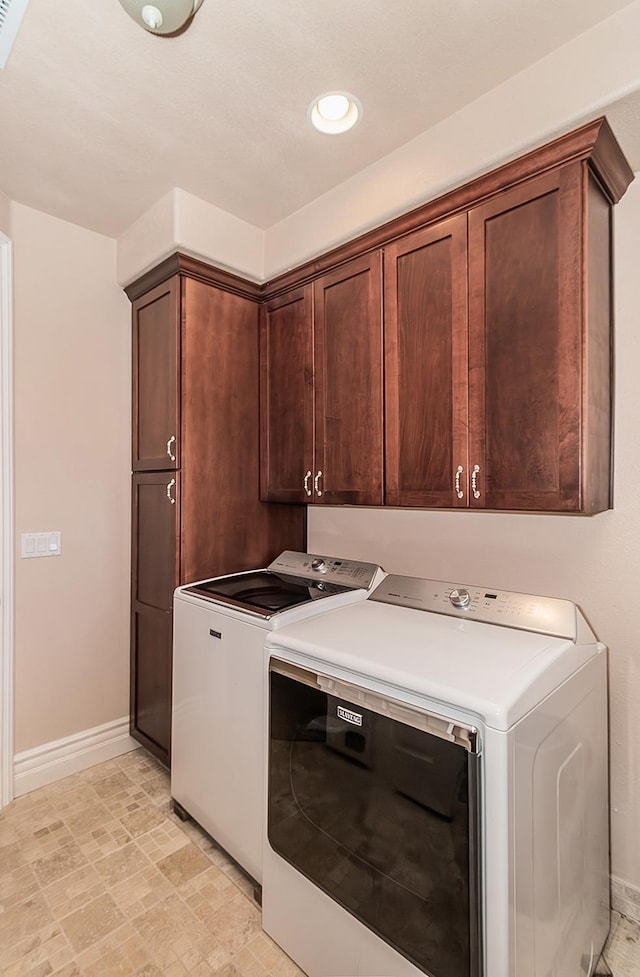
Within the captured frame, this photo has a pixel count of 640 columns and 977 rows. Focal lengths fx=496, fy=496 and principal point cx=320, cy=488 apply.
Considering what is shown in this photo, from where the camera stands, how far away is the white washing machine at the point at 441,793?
103cm

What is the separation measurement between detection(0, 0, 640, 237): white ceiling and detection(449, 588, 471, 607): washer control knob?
4.71 feet

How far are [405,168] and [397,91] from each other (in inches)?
10.1

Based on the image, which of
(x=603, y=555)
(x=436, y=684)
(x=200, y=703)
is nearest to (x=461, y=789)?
(x=436, y=684)

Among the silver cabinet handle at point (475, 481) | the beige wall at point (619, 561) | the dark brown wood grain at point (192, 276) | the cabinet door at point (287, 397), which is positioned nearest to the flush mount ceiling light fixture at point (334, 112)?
the cabinet door at point (287, 397)

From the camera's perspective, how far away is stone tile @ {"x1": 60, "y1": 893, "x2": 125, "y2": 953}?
4.96ft

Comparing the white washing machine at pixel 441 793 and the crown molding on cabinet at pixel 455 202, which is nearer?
the white washing machine at pixel 441 793

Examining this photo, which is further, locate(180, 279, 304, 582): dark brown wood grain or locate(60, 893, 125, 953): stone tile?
locate(180, 279, 304, 582): dark brown wood grain

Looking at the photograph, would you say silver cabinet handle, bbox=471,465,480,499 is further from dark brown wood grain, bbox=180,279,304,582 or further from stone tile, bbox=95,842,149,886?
stone tile, bbox=95,842,149,886

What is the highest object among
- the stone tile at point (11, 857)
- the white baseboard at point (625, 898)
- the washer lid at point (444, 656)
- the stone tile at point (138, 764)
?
the washer lid at point (444, 656)

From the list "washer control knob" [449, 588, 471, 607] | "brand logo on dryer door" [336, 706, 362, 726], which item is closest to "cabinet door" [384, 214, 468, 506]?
"washer control knob" [449, 588, 471, 607]

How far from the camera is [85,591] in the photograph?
2.42 m

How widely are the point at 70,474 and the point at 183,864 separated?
1.69 meters

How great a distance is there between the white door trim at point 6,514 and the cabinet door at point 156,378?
54 cm

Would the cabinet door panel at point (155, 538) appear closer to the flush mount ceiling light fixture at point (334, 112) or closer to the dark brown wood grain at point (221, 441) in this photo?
the dark brown wood grain at point (221, 441)
